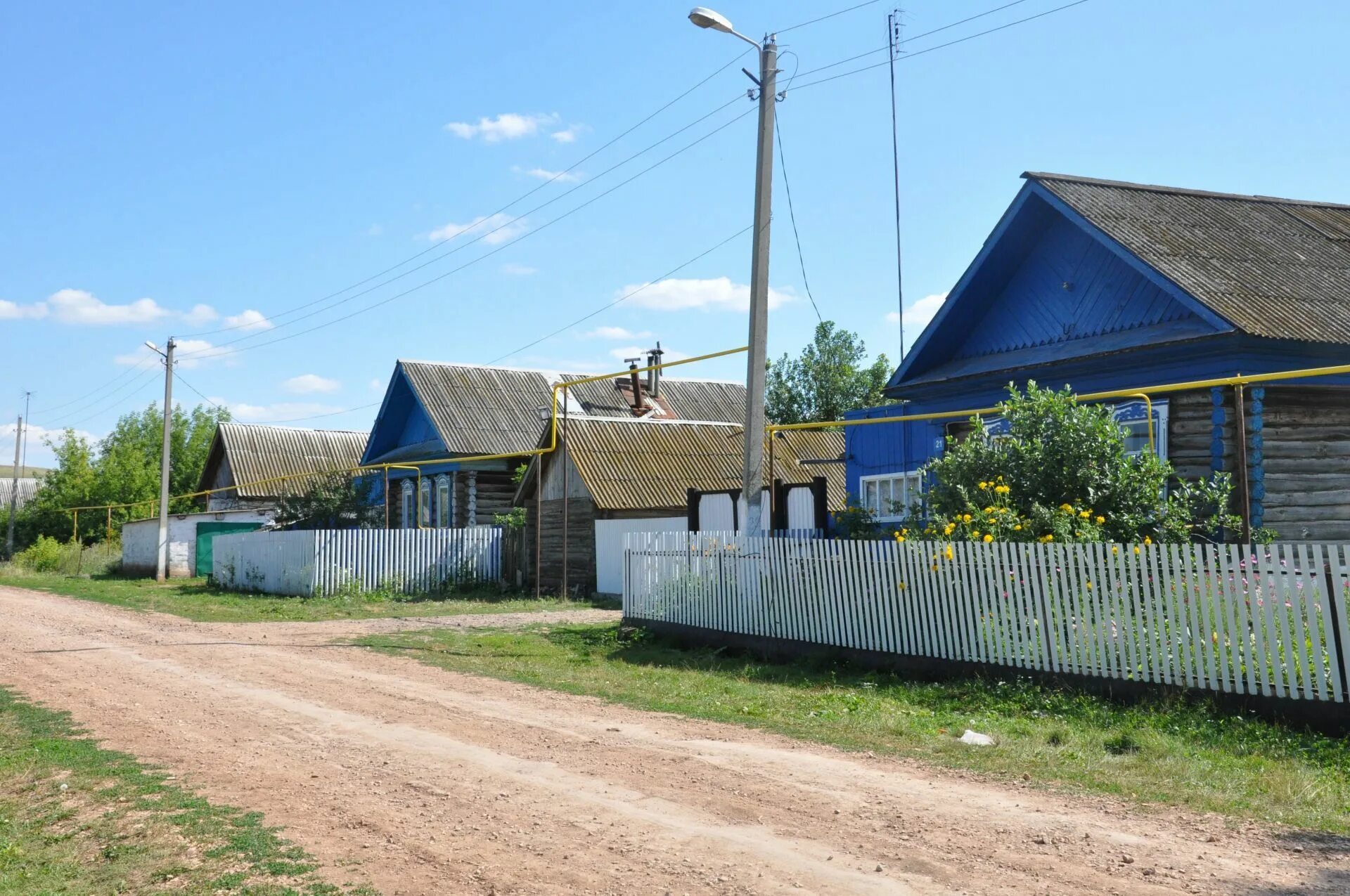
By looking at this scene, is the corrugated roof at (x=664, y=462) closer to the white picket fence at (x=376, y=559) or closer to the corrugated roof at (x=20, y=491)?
the white picket fence at (x=376, y=559)

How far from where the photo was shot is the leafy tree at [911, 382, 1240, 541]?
39.1 ft

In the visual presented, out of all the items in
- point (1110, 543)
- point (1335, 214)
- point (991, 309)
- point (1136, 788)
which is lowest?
point (1136, 788)

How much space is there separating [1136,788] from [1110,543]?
3296mm

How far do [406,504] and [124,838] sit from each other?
3004cm

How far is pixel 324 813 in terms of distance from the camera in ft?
22.7

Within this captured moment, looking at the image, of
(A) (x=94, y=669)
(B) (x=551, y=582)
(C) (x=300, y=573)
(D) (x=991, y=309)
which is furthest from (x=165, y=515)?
(D) (x=991, y=309)

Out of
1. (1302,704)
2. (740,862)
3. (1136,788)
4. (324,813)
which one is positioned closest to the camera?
(740,862)

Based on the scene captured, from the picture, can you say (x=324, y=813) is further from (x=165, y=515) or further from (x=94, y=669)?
(x=165, y=515)

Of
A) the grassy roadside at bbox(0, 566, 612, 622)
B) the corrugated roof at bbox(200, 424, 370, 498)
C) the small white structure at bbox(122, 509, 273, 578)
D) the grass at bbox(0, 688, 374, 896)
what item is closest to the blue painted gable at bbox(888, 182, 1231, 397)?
the grassy roadside at bbox(0, 566, 612, 622)

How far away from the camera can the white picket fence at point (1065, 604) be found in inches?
358

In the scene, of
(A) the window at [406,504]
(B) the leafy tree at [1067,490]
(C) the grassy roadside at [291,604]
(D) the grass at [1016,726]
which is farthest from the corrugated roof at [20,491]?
(B) the leafy tree at [1067,490]

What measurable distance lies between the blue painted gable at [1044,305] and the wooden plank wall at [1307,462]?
1335 mm

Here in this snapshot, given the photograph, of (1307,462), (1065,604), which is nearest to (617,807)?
(1065,604)

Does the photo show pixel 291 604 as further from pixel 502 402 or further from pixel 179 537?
pixel 179 537
